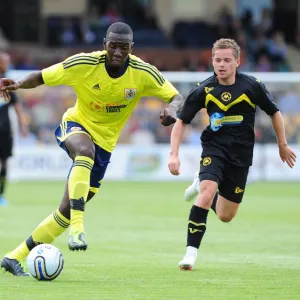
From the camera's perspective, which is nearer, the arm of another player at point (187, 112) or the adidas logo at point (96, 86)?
the adidas logo at point (96, 86)

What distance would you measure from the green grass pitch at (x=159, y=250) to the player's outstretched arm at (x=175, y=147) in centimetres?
92

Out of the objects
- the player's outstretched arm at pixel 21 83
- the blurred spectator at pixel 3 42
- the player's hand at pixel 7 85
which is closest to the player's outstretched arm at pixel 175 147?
the player's outstretched arm at pixel 21 83

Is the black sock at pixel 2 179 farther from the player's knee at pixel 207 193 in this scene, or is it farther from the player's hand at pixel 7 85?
the player's hand at pixel 7 85

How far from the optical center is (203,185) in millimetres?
9180

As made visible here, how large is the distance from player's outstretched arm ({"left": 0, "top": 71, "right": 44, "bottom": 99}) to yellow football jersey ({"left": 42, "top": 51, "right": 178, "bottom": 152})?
66 millimetres

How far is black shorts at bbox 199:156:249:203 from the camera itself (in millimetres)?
9297

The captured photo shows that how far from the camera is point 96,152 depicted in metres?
9.01

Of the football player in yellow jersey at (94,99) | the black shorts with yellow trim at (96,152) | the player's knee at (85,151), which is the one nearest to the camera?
the player's knee at (85,151)

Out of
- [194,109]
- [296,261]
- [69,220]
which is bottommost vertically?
[296,261]

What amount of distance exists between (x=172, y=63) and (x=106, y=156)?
70.3 ft

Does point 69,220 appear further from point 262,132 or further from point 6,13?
point 6,13

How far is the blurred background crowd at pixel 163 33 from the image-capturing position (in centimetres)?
3000

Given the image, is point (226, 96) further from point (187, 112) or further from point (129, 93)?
point (129, 93)

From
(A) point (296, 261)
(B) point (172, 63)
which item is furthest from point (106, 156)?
(B) point (172, 63)
